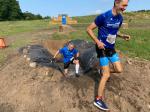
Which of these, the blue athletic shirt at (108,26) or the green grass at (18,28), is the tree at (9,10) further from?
the blue athletic shirt at (108,26)

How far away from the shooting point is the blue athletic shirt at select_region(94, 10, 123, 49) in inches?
378

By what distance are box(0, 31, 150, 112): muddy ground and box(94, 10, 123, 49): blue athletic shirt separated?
1.46m

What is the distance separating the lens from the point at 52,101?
416 inches

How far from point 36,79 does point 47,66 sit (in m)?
0.91

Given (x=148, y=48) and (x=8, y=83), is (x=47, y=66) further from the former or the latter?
(x=148, y=48)

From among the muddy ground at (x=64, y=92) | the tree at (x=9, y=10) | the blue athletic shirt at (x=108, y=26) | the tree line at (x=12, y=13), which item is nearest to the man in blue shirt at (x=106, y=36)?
the blue athletic shirt at (x=108, y=26)

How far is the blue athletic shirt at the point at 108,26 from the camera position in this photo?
31.5 feet

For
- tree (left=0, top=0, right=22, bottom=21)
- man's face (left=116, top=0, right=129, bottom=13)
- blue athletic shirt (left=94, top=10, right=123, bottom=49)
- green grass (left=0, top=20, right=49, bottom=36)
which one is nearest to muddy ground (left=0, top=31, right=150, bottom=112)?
blue athletic shirt (left=94, top=10, right=123, bottom=49)

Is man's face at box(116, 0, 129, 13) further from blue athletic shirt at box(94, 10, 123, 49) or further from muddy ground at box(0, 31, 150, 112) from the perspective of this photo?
muddy ground at box(0, 31, 150, 112)

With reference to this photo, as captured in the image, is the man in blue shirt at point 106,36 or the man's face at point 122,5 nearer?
the man's face at point 122,5

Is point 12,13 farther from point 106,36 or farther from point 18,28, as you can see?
point 106,36

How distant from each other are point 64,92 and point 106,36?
6.25 feet

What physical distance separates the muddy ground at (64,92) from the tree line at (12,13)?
60.8 meters

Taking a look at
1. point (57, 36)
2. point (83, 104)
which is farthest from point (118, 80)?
point (57, 36)
